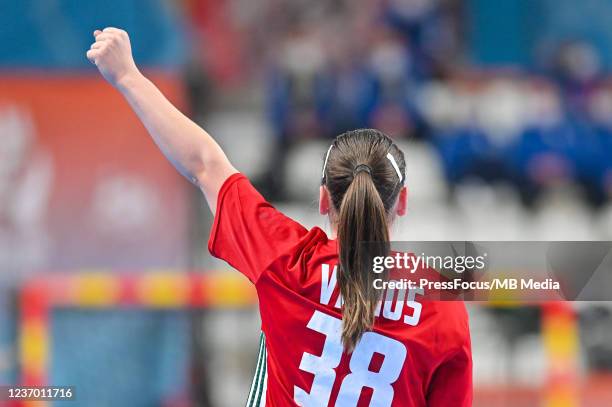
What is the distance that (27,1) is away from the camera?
23.2 feet

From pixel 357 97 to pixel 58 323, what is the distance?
367 cm

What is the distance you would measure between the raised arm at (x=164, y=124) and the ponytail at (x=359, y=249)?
0.31m

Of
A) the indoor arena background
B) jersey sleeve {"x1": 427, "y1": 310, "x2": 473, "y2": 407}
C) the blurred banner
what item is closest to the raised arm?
jersey sleeve {"x1": 427, "y1": 310, "x2": 473, "y2": 407}

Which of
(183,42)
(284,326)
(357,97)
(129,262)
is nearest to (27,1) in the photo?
(183,42)

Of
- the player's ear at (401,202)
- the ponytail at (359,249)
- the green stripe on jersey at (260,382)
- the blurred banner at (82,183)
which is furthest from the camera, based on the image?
the blurred banner at (82,183)

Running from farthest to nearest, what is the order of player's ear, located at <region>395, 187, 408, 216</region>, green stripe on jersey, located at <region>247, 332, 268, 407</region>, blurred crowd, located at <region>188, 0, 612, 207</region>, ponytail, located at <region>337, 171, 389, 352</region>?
blurred crowd, located at <region>188, 0, 612, 207</region>
green stripe on jersey, located at <region>247, 332, 268, 407</region>
player's ear, located at <region>395, 187, 408, 216</region>
ponytail, located at <region>337, 171, 389, 352</region>

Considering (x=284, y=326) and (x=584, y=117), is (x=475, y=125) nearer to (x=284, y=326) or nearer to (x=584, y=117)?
(x=584, y=117)

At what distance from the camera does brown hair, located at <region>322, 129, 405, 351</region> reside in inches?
70.2

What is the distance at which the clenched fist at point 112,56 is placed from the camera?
1.97 m

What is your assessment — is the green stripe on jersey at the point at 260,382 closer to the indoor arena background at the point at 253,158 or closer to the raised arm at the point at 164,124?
the raised arm at the point at 164,124

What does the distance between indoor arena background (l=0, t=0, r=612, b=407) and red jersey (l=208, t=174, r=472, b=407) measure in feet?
9.53

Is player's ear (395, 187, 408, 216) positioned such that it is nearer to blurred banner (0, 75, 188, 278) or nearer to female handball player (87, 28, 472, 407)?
female handball player (87, 28, 472, 407)

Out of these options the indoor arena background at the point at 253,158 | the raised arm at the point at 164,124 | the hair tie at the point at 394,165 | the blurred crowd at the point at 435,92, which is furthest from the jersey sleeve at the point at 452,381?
the blurred crowd at the point at 435,92

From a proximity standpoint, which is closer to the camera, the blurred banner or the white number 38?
→ the white number 38
